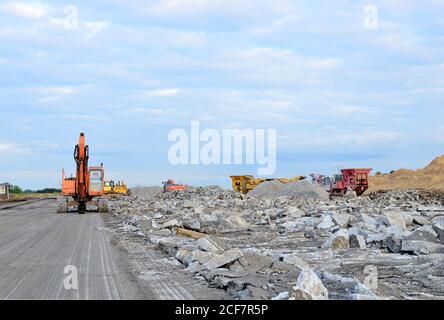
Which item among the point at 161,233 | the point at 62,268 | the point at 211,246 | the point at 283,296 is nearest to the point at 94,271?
the point at 62,268

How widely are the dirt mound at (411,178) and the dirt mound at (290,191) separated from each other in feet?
51.5

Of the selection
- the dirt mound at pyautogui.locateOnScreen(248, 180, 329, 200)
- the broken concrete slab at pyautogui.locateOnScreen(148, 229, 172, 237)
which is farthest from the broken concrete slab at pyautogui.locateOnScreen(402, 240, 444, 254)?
the dirt mound at pyautogui.locateOnScreen(248, 180, 329, 200)

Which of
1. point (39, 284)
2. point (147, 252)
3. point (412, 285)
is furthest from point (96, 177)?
point (412, 285)

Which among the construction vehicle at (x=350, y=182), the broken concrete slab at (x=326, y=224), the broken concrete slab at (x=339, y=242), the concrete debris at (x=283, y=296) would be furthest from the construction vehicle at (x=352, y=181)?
the concrete debris at (x=283, y=296)

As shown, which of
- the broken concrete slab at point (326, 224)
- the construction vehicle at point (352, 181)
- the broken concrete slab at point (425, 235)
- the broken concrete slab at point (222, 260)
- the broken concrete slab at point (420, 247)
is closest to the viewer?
the broken concrete slab at point (222, 260)

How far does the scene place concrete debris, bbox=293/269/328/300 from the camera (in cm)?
625

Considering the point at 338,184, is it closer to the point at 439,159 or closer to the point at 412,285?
the point at 439,159

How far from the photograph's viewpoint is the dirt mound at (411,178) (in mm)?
53344

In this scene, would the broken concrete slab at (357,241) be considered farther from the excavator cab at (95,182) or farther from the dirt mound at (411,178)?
the dirt mound at (411,178)

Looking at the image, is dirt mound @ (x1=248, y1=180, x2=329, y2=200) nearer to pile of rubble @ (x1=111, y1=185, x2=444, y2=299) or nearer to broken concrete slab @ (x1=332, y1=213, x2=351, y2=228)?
pile of rubble @ (x1=111, y1=185, x2=444, y2=299)

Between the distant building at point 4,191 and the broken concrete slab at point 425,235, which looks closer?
the broken concrete slab at point 425,235

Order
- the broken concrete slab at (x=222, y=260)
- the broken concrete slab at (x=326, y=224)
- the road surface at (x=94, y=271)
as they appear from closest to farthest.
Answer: the road surface at (x=94, y=271) < the broken concrete slab at (x=222, y=260) < the broken concrete slab at (x=326, y=224)

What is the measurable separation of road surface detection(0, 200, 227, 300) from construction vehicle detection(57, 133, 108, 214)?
14.6 metres

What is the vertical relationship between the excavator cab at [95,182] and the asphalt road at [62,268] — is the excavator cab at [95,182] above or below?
above
